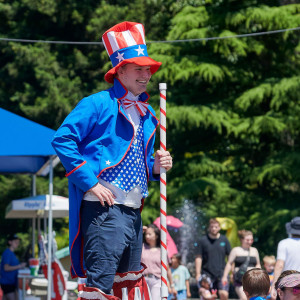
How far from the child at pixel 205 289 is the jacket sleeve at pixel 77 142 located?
6.76m

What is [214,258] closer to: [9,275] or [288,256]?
[288,256]

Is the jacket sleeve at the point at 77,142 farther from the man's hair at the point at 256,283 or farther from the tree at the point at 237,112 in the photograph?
the tree at the point at 237,112

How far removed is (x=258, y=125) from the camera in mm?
18062

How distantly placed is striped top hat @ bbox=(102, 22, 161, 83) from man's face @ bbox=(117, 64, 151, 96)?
0.04 meters

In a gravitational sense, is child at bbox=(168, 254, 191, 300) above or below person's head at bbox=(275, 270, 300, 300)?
above

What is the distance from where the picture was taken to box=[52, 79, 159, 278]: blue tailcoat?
4152 millimetres

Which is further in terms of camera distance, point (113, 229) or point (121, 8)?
point (121, 8)

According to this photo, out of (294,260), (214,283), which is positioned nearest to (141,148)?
(294,260)

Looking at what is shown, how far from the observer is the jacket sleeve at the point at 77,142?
4.10 meters

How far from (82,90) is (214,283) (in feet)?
45.4

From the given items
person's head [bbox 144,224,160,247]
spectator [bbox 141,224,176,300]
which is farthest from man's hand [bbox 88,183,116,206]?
person's head [bbox 144,224,160,247]

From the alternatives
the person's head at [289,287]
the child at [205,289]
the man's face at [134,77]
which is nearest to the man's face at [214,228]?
the child at [205,289]

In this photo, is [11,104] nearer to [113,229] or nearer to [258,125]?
[258,125]

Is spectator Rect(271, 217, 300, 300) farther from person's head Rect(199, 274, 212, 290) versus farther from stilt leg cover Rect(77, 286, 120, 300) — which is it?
stilt leg cover Rect(77, 286, 120, 300)
